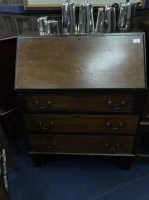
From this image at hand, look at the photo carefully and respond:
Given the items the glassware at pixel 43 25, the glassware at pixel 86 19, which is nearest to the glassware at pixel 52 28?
the glassware at pixel 43 25

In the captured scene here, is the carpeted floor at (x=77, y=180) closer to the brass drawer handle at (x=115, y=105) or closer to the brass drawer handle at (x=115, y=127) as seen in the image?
the brass drawer handle at (x=115, y=127)

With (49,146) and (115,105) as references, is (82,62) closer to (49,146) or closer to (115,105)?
(115,105)

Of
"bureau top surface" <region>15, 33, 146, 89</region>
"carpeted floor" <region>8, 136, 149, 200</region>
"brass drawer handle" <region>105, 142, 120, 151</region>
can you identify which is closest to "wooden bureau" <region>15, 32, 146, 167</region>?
"bureau top surface" <region>15, 33, 146, 89</region>

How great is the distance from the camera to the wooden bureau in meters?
1.21

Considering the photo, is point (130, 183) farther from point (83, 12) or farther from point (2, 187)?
point (83, 12)

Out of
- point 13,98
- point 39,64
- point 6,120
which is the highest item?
point 39,64

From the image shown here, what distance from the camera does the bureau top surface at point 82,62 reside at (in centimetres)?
121

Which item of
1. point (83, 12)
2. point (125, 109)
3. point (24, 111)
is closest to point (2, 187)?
point (24, 111)

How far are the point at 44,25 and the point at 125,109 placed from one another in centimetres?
78

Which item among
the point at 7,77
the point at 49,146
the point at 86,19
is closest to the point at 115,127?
the point at 49,146

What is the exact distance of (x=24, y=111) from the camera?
135cm

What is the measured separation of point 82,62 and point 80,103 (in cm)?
25

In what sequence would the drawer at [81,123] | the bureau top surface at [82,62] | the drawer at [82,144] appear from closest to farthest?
the bureau top surface at [82,62], the drawer at [81,123], the drawer at [82,144]

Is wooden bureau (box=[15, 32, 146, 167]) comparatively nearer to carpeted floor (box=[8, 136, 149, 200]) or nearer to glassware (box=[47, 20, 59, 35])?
glassware (box=[47, 20, 59, 35])
